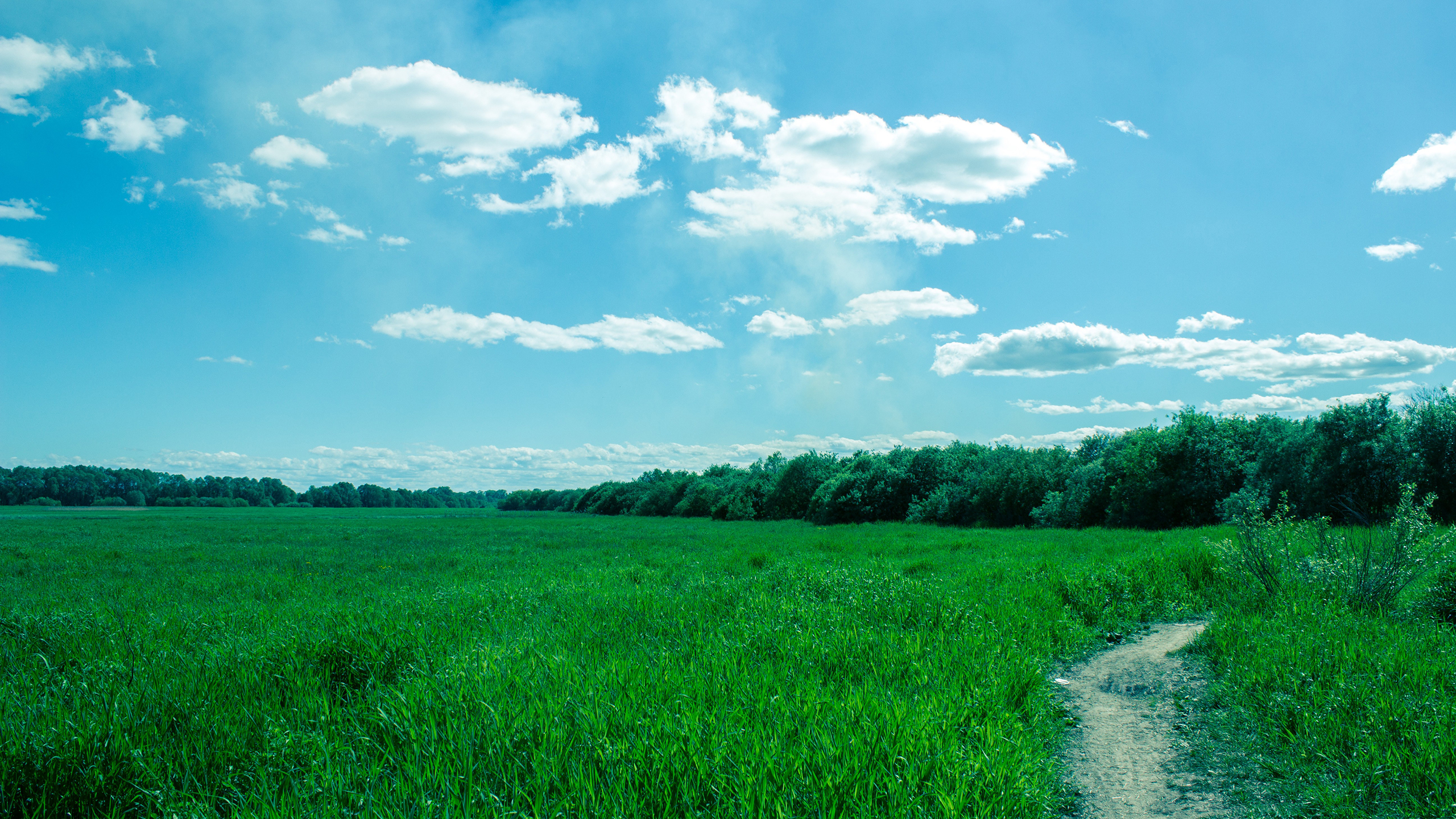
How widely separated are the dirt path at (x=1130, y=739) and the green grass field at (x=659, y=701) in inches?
10.2

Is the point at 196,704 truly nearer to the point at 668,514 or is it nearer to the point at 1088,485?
the point at 1088,485

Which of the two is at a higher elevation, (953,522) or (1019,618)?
(1019,618)

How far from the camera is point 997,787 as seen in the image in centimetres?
412

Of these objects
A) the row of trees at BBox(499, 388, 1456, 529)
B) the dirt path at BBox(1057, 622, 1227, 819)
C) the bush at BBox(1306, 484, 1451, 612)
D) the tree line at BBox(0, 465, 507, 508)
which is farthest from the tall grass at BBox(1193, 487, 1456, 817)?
the tree line at BBox(0, 465, 507, 508)

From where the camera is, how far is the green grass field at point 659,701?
4.00m

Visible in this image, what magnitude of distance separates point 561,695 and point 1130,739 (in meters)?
4.75

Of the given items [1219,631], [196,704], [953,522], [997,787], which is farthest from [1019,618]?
[953,522]

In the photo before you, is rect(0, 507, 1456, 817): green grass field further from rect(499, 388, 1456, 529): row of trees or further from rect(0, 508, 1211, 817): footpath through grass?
rect(499, 388, 1456, 529): row of trees

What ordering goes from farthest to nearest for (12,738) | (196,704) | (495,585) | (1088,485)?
1. (1088,485)
2. (495,585)
3. (196,704)
4. (12,738)

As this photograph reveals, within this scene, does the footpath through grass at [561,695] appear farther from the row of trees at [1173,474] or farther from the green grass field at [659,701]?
the row of trees at [1173,474]

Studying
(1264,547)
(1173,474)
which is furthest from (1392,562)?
(1173,474)

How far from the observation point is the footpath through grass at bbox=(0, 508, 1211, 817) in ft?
13.0

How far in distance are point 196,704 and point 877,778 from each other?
213 inches

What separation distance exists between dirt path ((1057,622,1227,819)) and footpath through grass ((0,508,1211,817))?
299mm
